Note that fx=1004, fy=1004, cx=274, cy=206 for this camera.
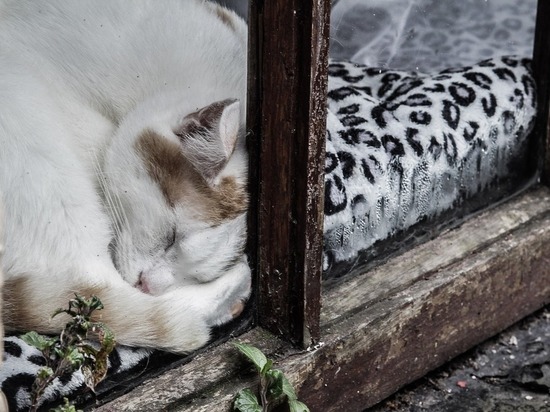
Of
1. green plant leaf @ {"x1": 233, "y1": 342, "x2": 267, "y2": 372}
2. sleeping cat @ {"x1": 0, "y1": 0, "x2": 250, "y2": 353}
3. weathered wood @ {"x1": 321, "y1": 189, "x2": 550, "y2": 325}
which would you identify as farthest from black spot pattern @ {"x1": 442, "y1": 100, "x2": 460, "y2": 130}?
green plant leaf @ {"x1": 233, "y1": 342, "x2": 267, "y2": 372}

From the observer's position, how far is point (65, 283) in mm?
1664

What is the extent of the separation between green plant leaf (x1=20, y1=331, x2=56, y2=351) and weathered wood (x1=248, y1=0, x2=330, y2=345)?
50 cm

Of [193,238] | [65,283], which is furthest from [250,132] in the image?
[65,283]

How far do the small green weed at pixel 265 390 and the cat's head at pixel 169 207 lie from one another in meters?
0.20

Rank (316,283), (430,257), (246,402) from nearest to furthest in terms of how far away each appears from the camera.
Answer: (246,402) < (316,283) < (430,257)

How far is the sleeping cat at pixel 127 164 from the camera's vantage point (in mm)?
1683

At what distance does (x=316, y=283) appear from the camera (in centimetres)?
188

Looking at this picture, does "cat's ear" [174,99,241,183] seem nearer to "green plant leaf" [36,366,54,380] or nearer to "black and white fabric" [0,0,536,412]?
A: "black and white fabric" [0,0,536,412]

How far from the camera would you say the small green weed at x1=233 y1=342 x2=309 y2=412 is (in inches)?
69.6

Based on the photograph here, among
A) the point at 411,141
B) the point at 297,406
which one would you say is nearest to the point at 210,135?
the point at 297,406

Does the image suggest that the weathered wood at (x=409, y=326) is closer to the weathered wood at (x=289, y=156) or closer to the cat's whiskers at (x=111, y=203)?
the weathered wood at (x=289, y=156)

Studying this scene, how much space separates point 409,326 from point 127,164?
2.25 ft

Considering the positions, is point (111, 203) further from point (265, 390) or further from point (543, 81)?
point (543, 81)

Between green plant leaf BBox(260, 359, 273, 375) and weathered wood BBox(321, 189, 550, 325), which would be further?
weathered wood BBox(321, 189, 550, 325)
